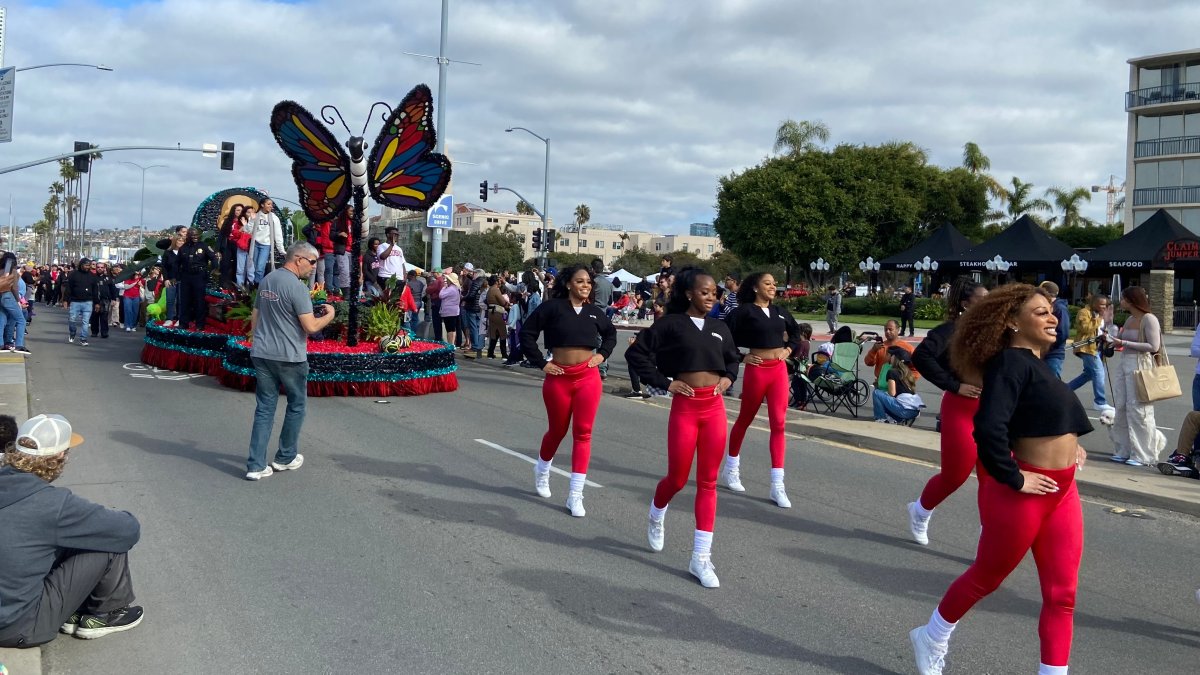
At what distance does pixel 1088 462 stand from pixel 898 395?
9.10 ft

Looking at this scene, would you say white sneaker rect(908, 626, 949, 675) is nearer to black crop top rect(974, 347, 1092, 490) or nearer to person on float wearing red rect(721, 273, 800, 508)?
black crop top rect(974, 347, 1092, 490)

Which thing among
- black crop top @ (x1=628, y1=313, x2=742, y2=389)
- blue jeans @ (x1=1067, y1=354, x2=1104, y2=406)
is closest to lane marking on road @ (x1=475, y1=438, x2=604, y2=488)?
black crop top @ (x1=628, y1=313, x2=742, y2=389)

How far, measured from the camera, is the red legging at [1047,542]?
12.8 ft

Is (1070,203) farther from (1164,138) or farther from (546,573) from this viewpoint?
(546,573)

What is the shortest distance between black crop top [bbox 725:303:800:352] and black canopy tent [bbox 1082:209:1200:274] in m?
36.9

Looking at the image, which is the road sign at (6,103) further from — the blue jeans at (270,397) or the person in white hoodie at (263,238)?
the blue jeans at (270,397)

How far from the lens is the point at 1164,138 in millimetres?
56719

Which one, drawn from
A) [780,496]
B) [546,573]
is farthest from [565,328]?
[780,496]

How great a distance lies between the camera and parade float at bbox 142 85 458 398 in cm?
1327

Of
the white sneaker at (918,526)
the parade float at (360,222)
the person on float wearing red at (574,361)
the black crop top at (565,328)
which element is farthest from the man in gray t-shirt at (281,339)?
the parade float at (360,222)

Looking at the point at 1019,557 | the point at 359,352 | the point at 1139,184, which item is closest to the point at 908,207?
the point at 1139,184

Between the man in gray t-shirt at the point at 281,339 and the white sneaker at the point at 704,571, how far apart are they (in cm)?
378

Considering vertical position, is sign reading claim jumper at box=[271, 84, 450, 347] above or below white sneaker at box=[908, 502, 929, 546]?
above

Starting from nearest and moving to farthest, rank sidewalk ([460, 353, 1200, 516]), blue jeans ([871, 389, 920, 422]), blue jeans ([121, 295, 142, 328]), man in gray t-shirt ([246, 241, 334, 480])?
man in gray t-shirt ([246, 241, 334, 480]) < sidewalk ([460, 353, 1200, 516]) < blue jeans ([871, 389, 920, 422]) < blue jeans ([121, 295, 142, 328])
